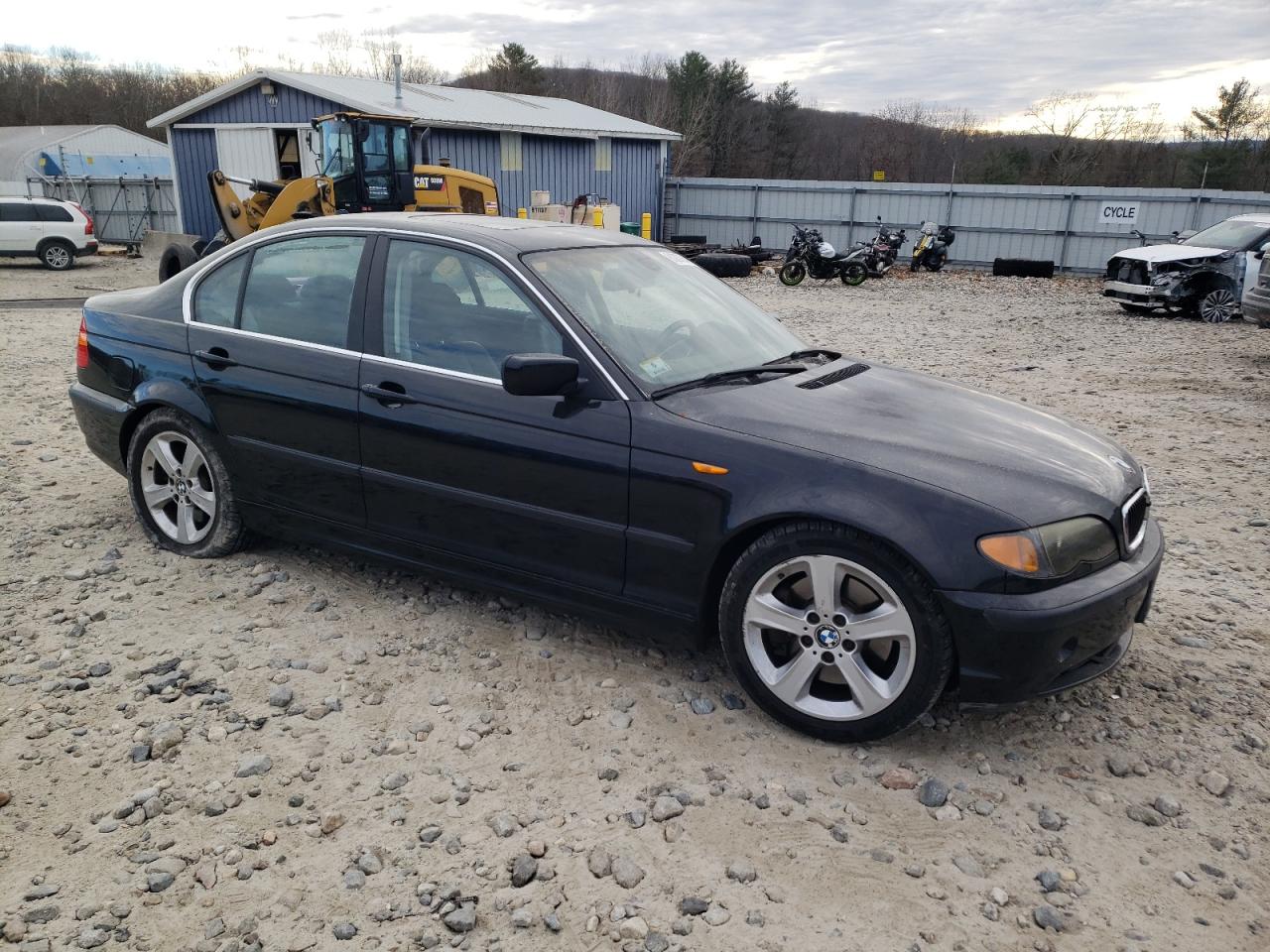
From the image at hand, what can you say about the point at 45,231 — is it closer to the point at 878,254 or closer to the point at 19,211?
the point at 19,211

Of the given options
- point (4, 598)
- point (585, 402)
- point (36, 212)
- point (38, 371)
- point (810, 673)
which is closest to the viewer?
point (810, 673)

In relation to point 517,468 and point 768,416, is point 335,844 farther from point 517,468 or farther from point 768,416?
point 768,416

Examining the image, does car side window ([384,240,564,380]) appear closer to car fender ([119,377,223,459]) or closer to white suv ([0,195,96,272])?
car fender ([119,377,223,459])

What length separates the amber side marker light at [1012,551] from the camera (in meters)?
2.79

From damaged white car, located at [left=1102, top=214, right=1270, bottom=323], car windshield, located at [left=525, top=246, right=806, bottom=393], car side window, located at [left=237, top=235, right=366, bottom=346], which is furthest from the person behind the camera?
damaged white car, located at [left=1102, top=214, right=1270, bottom=323]

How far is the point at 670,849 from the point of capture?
2664 mm

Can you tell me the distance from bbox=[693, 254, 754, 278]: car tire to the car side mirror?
18.4 metres

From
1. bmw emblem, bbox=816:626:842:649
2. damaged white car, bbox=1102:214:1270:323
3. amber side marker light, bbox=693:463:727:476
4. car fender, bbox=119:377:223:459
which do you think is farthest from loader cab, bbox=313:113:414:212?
bmw emblem, bbox=816:626:842:649

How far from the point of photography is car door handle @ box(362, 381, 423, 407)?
3.66 meters

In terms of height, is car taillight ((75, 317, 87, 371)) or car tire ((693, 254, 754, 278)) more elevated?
car taillight ((75, 317, 87, 371))

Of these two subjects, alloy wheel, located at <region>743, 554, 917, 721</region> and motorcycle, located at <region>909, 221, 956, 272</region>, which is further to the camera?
motorcycle, located at <region>909, 221, 956, 272</region>

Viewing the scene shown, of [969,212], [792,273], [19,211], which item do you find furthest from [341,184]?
[969,212]

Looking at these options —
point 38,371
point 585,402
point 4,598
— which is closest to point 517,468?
point 585,402

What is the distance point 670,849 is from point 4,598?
3286mm
